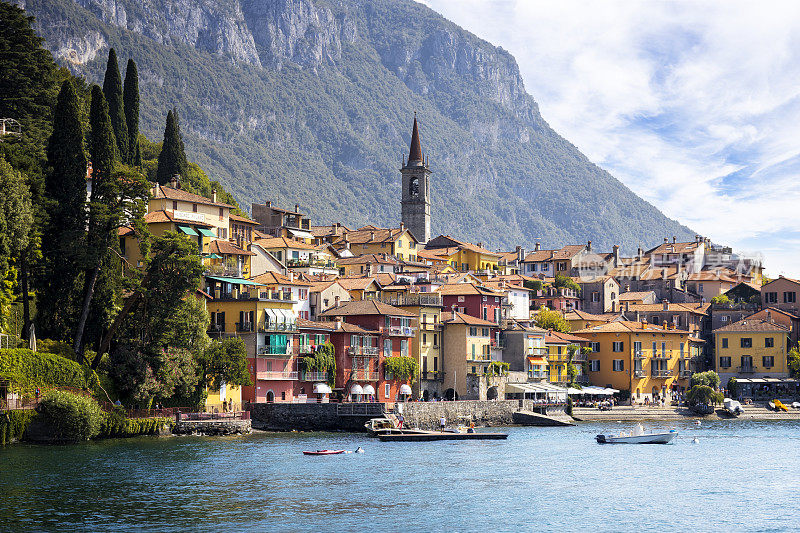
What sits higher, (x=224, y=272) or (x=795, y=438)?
(x=224, y=272)

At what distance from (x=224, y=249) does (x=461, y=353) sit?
24.7 m

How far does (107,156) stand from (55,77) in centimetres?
2099

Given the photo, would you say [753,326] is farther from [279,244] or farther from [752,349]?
[279,244]

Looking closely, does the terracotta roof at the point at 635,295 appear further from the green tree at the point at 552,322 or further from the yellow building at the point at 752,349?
the green tree at the point at 552,322

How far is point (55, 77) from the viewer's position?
94562 mm

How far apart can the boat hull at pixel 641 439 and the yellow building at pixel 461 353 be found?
21049 millimetres

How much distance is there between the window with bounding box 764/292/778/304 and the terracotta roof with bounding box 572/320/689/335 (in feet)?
60.2

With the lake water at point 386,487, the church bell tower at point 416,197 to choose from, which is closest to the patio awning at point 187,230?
the lake water at point 386,487

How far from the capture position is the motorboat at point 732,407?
11300 centimetres

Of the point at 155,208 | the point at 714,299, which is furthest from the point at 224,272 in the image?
the point at 714,299

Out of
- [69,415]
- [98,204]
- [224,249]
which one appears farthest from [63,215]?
[224,249]

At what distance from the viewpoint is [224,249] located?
312 feet

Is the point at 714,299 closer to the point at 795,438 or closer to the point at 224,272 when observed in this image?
the point at 795,438

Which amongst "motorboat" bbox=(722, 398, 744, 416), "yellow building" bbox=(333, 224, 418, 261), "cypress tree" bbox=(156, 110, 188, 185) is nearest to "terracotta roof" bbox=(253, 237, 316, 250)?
"cypress tree" bbox=(156, 110, 188, 185)
